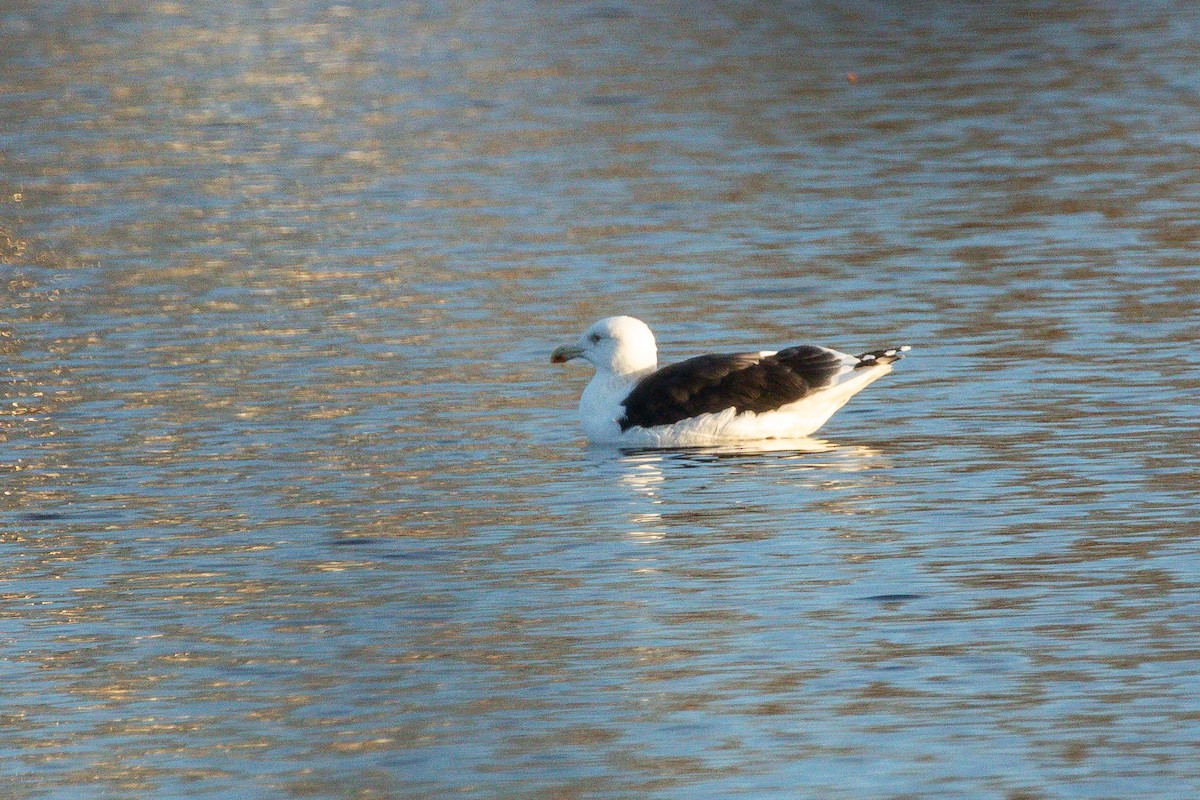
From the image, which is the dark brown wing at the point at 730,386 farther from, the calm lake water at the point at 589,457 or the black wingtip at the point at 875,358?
the calm lake water at the point at 589,457

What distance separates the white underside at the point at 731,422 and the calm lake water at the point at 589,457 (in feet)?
0.64

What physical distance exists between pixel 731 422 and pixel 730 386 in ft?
0.78

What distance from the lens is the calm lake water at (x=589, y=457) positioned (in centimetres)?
973

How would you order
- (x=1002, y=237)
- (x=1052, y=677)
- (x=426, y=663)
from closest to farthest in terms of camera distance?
1. (x=1052, y=677)
2. (x=426, y=663)
3. (x=1002, y=237)

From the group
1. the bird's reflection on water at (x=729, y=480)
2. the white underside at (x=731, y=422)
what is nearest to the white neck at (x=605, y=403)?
the white underside at (x=731, y=422)

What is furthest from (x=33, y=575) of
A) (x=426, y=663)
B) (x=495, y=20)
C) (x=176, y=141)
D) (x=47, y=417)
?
(x=495, y=20)

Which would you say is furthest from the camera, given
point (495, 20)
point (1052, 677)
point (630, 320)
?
point (495, 20)

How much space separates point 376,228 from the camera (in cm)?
2462

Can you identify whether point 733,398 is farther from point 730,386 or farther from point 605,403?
point 605,403

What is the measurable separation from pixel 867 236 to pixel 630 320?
7395mm

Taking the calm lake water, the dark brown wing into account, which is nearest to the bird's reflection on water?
the calm lake water

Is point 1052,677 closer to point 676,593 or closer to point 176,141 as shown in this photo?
point 676,593

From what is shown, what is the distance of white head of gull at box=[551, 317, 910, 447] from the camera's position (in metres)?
15.6

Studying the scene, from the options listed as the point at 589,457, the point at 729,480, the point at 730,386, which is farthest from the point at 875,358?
the point at 589,457
